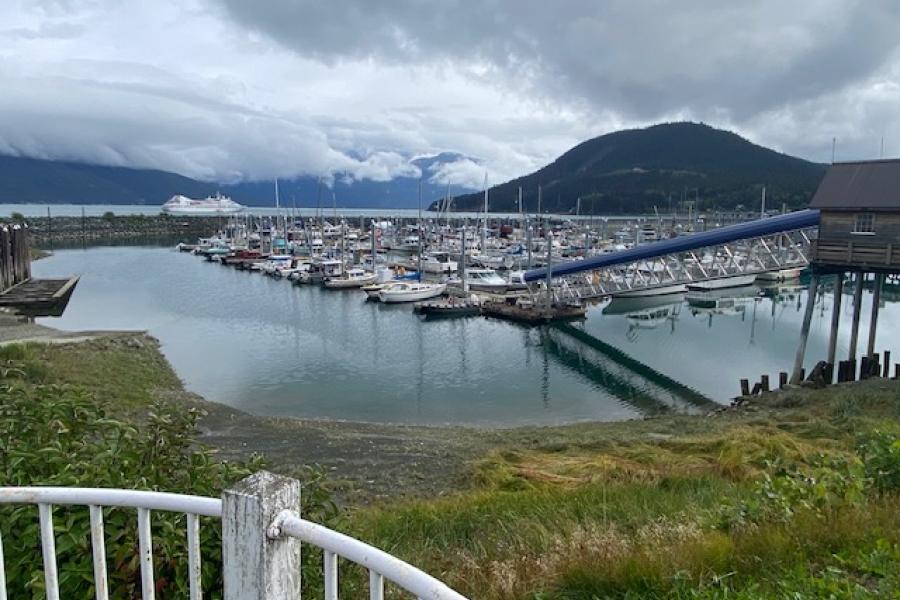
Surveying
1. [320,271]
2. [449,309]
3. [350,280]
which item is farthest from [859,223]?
[320,271]

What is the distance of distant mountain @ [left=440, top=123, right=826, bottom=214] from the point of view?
5315 inches

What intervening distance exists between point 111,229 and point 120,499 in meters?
126

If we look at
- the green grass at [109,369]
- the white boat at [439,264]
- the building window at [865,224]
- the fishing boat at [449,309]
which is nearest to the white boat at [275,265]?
the white boat at [439,264]

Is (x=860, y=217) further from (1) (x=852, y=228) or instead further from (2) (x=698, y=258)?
(2) (x=698, y=258)

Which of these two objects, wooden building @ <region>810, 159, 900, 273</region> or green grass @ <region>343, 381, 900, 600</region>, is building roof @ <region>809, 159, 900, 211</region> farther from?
green grass @ <region>343, 381, 900, 600</region>

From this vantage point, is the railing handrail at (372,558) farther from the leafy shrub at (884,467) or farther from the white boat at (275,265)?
the white boat at (275,265)

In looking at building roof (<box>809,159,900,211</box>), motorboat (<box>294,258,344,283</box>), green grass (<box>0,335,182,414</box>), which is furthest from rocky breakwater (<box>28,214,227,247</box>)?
building roof (<box>809,159,900,211</box>)

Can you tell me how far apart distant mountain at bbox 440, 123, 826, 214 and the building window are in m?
112

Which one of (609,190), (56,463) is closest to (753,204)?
(609,190)

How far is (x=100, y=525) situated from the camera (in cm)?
214

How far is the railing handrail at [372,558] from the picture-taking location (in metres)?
1.50

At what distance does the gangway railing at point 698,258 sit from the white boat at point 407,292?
6.61 meters

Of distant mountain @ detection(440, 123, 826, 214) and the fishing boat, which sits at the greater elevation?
distant mountain @ detection(440, 123, 826, 214)

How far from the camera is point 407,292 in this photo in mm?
39906
